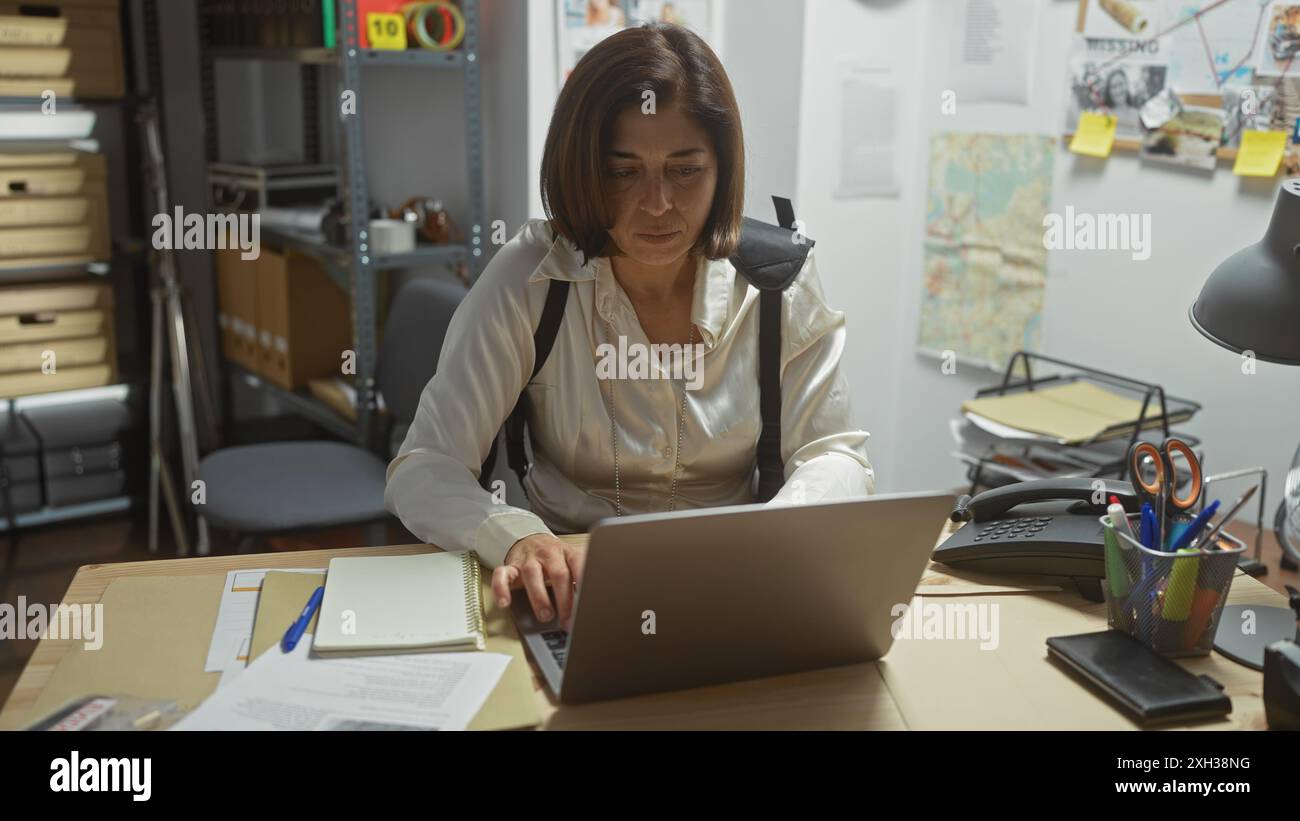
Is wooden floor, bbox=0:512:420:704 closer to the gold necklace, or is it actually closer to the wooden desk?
the gold necklace

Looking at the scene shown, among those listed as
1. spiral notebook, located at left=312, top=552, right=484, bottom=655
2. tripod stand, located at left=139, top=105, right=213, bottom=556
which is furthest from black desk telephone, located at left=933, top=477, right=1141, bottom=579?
tripod stand, located at left=139, top=105, right=213, bottom=556

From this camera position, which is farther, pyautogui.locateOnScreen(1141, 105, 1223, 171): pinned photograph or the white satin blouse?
pyautogui.locateOnScreen(1141, 105, 1223, 171): pinned photograph

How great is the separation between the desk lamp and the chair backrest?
1477mm

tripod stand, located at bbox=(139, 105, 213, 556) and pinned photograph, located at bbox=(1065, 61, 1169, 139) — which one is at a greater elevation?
pinned photograph, located at bbox=(1065, 61, 1169, 139)

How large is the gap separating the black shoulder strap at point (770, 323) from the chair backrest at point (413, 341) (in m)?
0.86

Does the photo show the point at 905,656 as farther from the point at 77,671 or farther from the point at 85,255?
the point at 85,255

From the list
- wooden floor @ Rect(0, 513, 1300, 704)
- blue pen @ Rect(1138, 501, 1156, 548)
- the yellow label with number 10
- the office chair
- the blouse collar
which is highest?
the yellow label with number 10

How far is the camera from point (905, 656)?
1.07 metres

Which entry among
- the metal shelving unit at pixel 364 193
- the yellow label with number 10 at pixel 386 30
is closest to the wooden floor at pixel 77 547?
the metal shelving unit at pixel 364 193

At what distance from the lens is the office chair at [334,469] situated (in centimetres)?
221

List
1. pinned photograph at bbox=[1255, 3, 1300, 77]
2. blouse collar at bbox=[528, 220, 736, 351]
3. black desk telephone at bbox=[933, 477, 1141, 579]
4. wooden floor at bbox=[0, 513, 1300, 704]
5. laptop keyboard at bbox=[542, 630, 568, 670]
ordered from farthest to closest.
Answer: wooden floor at bbox=[0, 513, 1300, 704]
pinned photograph at bbox=[1255, 3, 1300, 77]
blouse collar at bbox=[528, 220, 736, 351]
black desk telephone at bbox=[933, 477, 1141, 579]
laptop keyboard at bbox=[542, 630, 568, 670]

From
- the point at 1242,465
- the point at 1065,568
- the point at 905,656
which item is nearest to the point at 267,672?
the point at 905,656

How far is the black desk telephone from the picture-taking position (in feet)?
3.91

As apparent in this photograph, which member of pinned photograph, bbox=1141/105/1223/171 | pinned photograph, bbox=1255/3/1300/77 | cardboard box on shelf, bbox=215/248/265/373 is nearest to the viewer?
pinned photograph, bbox=1255/3/1300/77
